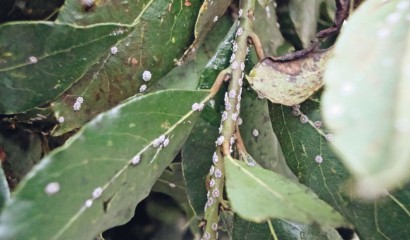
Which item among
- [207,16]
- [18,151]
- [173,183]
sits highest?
[207,16]

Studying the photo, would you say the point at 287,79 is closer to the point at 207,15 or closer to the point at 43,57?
the point at 207,15

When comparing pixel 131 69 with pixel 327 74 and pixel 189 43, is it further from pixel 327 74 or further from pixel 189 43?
pixel 327 74

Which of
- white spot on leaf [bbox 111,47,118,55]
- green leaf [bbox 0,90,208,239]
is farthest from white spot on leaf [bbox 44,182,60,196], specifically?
white spot on leaf [bbox 111,47,118,55]

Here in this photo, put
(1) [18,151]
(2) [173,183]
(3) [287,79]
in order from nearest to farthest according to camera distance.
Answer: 1. (3) [287,79]
2. (1) [18,151]
3. (2) [173,183]

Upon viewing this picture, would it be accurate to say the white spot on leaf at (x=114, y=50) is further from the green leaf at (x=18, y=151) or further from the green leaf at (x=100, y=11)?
the green leaf at (x=18, y=151)

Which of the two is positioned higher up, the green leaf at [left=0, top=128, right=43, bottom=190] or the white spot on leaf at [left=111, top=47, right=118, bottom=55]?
the white spot on leaf at [left=111, top=47, right=118, bottom=55]

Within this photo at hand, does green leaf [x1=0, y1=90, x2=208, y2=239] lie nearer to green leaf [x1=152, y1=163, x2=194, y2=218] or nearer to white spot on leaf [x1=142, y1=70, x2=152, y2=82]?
white spot on leaf [x1=142, y1=70, x2=152, y2=82]

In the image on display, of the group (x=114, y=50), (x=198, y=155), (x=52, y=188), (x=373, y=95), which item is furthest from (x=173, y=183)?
(x=373, y=95)

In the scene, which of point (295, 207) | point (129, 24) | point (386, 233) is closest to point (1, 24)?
point (129, 24)
